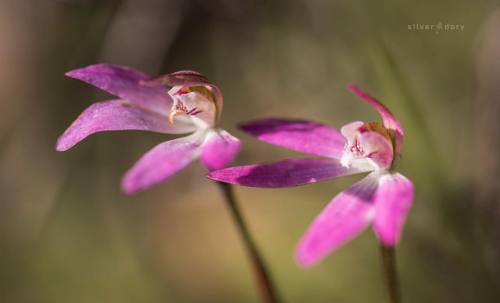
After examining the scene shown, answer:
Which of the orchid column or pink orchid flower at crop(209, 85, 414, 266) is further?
the orchid column

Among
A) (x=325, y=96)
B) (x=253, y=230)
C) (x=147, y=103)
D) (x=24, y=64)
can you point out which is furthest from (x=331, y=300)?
(x=24, y=64)

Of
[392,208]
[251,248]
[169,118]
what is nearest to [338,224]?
[392,208]

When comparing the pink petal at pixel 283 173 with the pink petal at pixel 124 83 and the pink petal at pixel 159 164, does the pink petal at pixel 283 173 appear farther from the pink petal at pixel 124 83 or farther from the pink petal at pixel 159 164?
the pink petal at pixel 124 83

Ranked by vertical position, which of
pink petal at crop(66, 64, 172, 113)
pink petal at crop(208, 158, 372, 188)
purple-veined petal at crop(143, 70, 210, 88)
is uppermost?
pink petal at crop(66, 64, 172, 113)

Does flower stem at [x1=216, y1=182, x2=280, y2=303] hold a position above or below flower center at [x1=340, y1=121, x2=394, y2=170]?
below

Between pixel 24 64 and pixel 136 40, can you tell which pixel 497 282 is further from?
pixel 24 64

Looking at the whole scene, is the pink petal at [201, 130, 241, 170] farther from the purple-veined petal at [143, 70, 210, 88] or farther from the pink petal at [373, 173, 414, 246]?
the pink petal at [373, 173, 414, 246]

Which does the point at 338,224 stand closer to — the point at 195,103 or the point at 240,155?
the point at 195,103

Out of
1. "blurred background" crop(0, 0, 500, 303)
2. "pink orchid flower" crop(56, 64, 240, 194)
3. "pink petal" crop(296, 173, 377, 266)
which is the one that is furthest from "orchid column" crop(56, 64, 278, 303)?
"blurred background" crop(0, 0, 500, 303)

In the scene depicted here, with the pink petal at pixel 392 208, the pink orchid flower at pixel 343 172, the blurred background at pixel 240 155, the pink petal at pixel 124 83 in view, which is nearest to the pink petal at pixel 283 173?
the pink orchid flower at pixel 343 172
